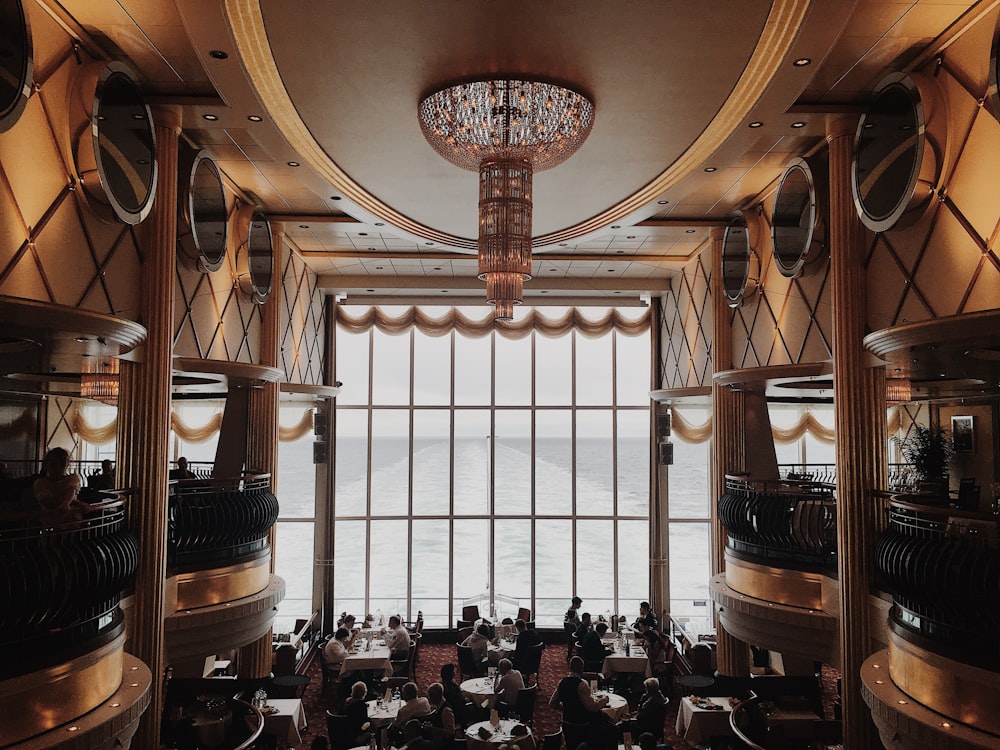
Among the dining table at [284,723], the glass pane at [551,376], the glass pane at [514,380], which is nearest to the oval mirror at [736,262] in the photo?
the dining table at [284,723]

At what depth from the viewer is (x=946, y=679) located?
4.31m

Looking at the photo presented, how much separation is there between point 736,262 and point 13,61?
8.02 meters

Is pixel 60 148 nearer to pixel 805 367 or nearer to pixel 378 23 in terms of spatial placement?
pixel 378 23

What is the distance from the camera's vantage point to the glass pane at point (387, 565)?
91.0 ft

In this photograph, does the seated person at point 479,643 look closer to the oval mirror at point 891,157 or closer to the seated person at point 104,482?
the seated person at point 104,482

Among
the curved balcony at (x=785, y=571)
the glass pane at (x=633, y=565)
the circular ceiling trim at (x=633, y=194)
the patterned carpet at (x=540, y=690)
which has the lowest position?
the glass pane at (x=633, y=565)

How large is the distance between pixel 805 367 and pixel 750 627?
2.66 meters

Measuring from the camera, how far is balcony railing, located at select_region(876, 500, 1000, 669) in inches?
164

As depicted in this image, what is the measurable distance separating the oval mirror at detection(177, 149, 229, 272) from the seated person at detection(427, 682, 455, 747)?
5.10m

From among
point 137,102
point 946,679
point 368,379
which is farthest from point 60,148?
point 368,379

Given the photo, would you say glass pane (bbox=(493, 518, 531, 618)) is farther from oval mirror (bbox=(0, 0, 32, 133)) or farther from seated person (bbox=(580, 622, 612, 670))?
oval mirror (bbox=(0, 0, 32, 133))

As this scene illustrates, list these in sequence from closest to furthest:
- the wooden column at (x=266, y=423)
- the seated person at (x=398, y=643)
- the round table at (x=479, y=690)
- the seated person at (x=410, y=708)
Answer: the seated person at (x=410, y=708), the round table at (x=479, y=690), the wooden column at (x=266, y=423), the seated person at (x=398, y=643)

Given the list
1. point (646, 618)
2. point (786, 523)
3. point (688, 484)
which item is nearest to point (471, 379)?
point (688, 484)

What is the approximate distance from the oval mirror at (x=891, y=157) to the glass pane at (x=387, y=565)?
1968cm
